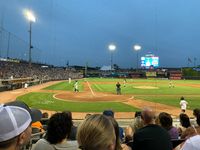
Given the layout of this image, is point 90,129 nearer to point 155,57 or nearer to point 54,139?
point 54,139

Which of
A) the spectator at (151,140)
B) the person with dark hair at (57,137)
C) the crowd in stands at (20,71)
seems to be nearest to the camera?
the person with dark hair at (57,137)

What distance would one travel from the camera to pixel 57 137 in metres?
4.39

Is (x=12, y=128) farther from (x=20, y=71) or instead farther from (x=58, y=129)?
(x=20, y=71)

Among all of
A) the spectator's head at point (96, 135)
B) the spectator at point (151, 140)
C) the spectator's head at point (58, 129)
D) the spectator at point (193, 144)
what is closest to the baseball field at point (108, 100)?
the spectator at point (151, 140)

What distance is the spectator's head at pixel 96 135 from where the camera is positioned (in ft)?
8.17

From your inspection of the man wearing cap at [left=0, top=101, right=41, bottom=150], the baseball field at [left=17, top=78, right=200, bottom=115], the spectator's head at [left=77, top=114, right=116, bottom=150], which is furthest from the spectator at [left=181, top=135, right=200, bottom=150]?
the baseball field at [left=17, top=78, right=200, bottom=115]

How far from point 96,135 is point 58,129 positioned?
6.94 ft

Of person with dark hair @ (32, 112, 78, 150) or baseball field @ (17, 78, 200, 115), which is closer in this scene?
person with dark hair @ (32, 112, 78, 150)

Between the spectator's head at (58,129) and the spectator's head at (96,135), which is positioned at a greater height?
the spectator's head at (96,135)

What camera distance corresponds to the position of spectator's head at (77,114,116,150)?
2.49 m

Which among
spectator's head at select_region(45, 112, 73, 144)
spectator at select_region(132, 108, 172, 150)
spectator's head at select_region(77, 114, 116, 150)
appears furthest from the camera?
spectator at select_region(132, 108, 172, 150)

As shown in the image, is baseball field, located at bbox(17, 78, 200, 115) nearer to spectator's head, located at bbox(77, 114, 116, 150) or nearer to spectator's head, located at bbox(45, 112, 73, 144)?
spectator's head, located at bbox(45, 112, 73, 144)

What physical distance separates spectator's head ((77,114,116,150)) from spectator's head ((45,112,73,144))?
74.7 inches

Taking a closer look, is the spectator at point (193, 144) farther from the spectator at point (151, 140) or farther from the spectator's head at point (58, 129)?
the spectator's head at point (58, 129)
